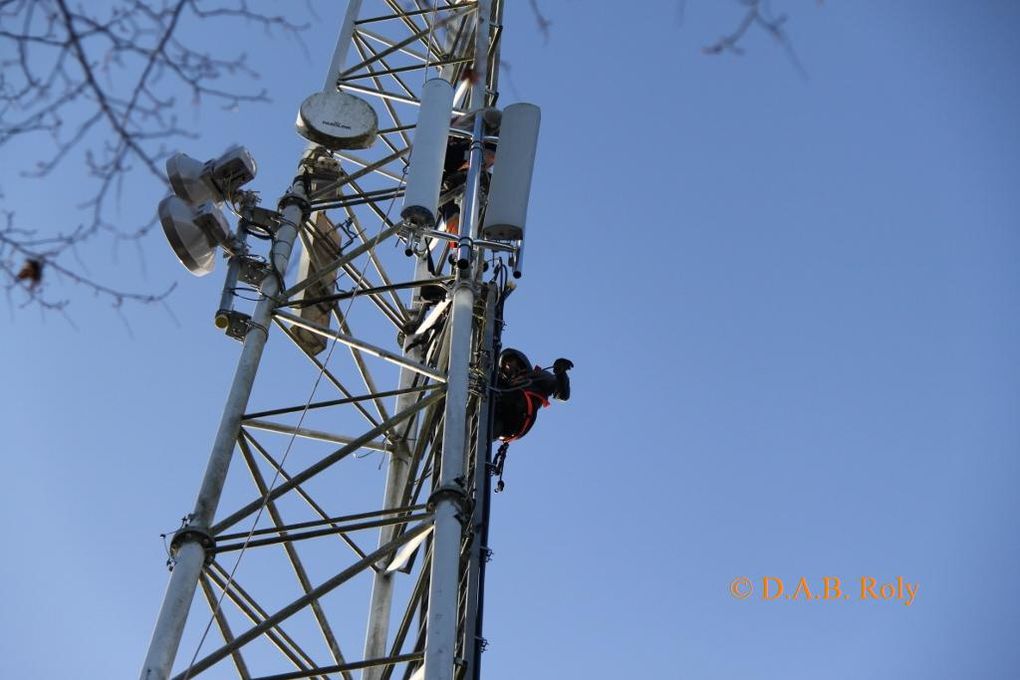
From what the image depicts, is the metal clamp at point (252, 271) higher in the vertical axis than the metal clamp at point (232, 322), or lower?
higher

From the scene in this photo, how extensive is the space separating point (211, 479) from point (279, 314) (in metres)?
1.68

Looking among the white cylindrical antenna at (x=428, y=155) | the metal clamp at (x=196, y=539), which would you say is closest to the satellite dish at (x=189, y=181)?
the white cylindrical antenna at (x=428, y=155)

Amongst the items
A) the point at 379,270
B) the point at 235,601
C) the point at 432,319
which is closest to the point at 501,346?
the point at 432,319

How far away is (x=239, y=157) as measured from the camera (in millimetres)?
10000


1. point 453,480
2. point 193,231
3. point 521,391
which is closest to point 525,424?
point 521,391

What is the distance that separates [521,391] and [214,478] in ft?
8.79

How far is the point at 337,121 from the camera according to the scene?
10.9 metres

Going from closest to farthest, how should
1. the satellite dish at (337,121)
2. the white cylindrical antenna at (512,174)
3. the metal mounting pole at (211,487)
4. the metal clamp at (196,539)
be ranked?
the metal mounting pole at (211,487) < the metal clamp at (196,539) < the white cylindrical antenna at (512,174) < the satellite dish at (337,121)

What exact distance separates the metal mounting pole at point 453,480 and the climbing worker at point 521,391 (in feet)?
2.69

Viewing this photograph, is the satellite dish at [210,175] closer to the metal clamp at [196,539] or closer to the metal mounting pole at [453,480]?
the metal mounting pole at [453,480]

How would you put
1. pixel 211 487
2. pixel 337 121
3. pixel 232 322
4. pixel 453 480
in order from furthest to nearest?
pixel 337 121
pixel 232 322
pixel 211 487
pixel 453 480

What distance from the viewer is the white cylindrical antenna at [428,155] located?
9.45 metres

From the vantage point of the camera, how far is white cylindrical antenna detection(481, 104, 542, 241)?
31.9ft

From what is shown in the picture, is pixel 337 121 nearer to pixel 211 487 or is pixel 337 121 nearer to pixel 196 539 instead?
pixel 211 487
